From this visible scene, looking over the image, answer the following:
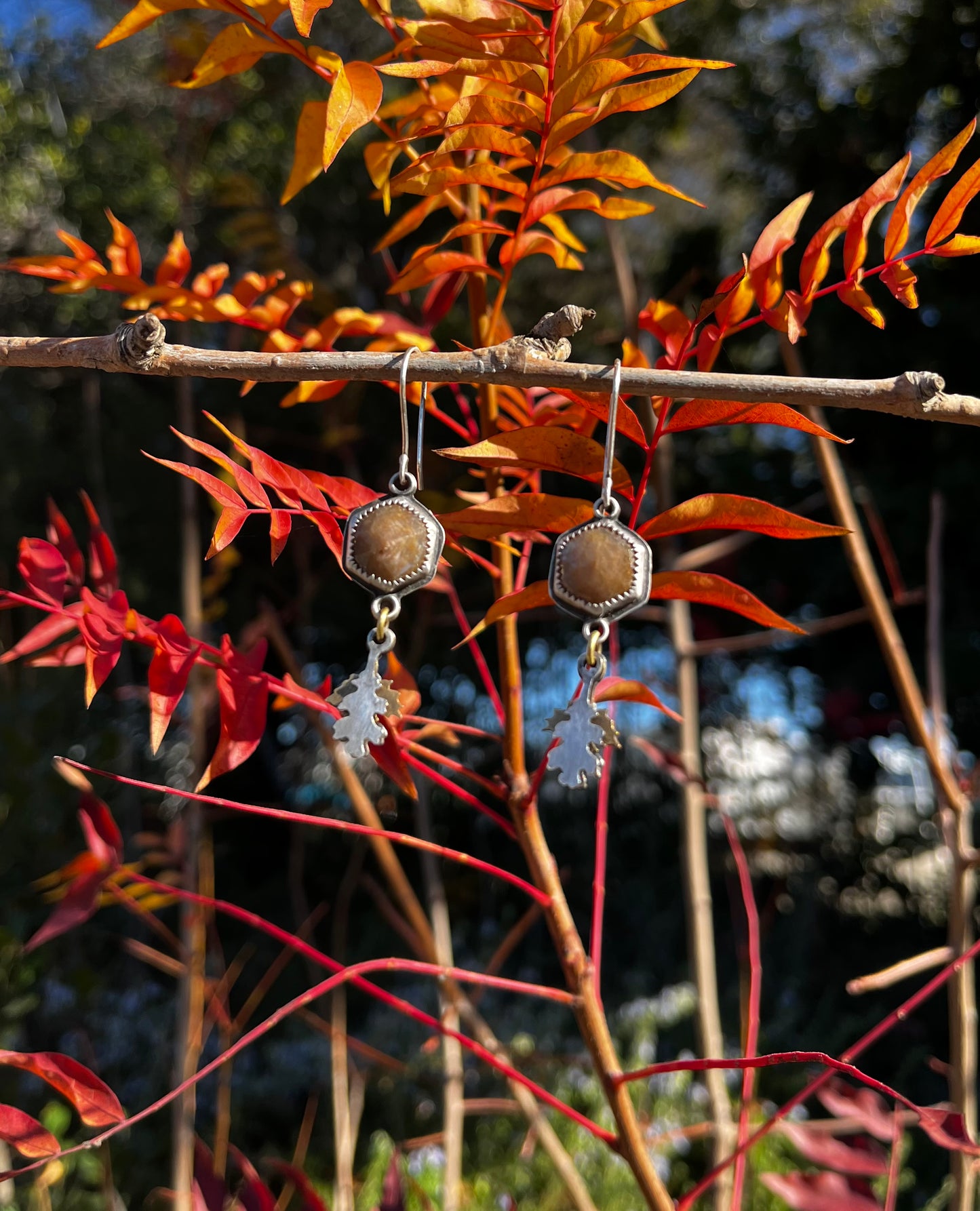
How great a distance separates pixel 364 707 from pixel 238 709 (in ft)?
0.37

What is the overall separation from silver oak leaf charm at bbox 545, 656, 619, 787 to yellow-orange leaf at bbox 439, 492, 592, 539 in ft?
0.26

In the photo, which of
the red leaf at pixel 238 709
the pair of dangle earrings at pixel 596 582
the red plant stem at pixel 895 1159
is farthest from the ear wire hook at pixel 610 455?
the red plant stem at pixel 895 1159

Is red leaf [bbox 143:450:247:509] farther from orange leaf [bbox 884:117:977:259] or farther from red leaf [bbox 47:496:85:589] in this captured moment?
orange leaf [bbox 884:117:977:259]

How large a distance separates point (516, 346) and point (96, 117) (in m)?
4.41

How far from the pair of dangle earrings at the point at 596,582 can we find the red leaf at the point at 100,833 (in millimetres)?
527

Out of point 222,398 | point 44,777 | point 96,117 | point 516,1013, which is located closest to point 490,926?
point 516,1013

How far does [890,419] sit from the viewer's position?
263 centimetres

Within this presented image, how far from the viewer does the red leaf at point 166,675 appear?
1.78 feet

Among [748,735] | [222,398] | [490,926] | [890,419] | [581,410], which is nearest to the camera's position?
[581,410]

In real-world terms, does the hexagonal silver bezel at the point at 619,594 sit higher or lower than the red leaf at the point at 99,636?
higher

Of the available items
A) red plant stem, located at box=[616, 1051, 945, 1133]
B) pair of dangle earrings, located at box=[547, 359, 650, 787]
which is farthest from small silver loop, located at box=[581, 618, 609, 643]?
red plant stem, located at box=[616, 1051, 945, 1133]

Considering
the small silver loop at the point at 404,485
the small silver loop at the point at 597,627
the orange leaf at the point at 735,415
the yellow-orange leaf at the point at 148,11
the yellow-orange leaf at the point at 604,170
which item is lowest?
the small silver loop at the point at 597,627

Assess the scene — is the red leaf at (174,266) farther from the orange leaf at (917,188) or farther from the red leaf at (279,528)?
the orange leaf at (917,188)

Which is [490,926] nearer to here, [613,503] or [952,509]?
[952,509]
